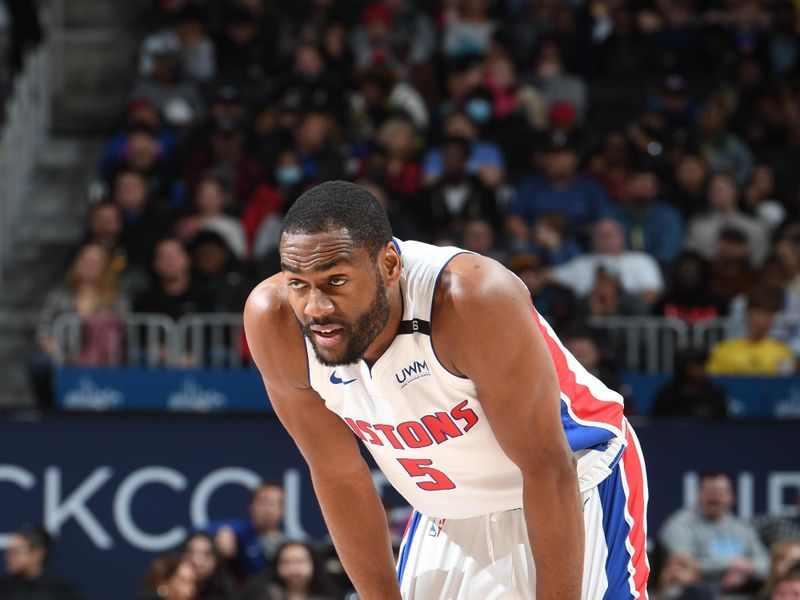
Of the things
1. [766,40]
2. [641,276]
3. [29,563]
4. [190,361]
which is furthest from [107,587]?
[766,40]

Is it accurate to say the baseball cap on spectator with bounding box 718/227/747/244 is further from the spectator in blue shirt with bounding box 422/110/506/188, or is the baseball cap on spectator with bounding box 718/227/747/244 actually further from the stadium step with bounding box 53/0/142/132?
the stadium step with bounding box 53/0/142/132

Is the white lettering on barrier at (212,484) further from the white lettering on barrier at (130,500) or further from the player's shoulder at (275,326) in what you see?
the player's shoulder at (275,326)

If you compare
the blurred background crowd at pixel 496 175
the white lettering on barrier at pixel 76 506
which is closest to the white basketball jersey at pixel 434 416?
the blurred background crowd at pixel 496 175

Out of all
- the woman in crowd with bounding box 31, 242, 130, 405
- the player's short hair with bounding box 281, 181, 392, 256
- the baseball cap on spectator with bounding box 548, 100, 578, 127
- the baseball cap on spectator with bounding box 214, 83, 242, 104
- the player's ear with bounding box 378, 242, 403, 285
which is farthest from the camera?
the baseball cap on spectator with bounding box 548, 100, 578, 127

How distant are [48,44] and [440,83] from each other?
3.92 m

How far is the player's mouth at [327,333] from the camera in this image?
11.8ft

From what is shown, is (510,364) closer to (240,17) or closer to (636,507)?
(636,507)

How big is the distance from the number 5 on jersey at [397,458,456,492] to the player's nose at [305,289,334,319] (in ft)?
2.26

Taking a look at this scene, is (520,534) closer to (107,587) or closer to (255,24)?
(107,587)

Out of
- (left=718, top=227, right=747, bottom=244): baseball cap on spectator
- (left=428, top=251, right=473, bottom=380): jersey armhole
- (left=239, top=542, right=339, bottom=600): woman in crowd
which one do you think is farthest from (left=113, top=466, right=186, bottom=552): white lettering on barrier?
(left=428, top=251, right=473, bottom=380): jersey armhole

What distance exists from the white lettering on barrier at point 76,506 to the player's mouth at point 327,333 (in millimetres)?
6373

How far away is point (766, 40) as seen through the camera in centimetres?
1404

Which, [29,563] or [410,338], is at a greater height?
[410,338]

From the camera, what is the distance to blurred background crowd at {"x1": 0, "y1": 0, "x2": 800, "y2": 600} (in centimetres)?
928
